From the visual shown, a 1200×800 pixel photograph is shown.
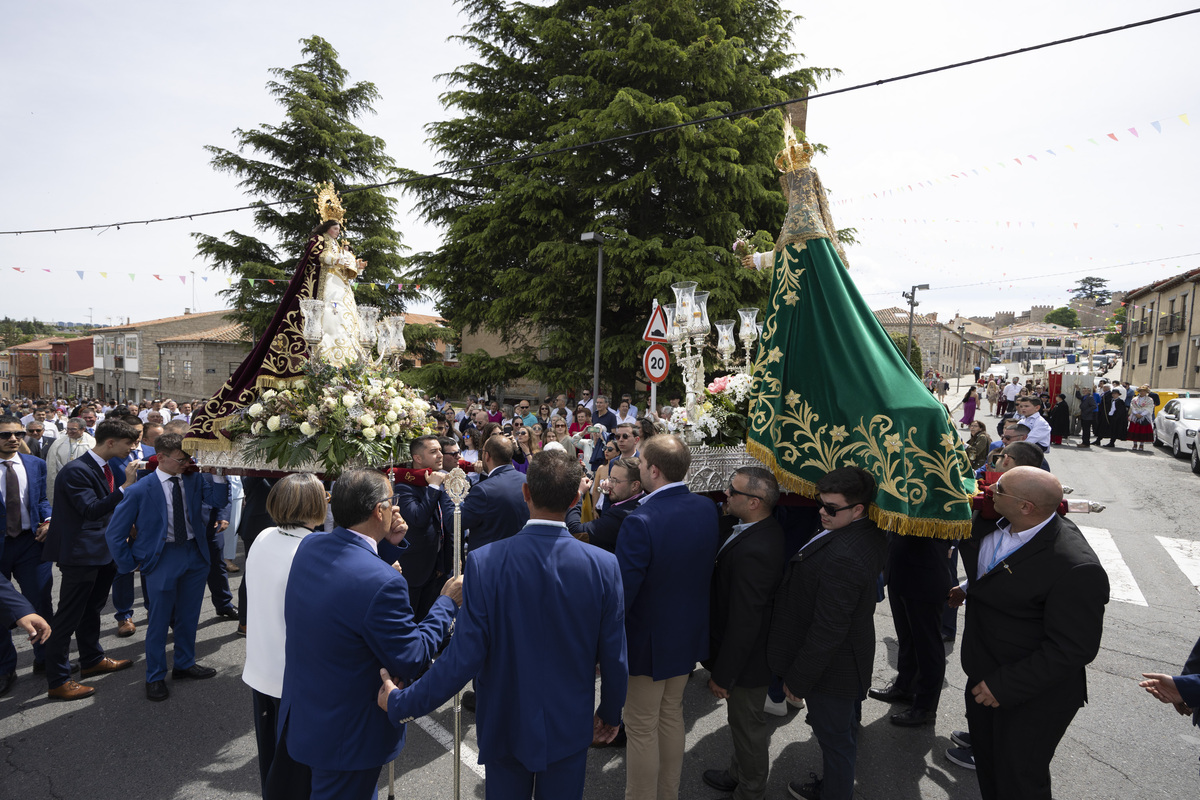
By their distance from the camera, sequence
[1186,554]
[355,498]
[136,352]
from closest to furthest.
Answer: [355,498] → [1186,554] → [136,352]

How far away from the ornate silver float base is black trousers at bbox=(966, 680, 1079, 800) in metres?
2.08

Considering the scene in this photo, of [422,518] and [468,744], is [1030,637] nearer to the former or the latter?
[468,744]

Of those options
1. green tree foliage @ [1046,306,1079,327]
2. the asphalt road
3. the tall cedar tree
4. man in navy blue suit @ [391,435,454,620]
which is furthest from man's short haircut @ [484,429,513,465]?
green tree foliage @ [1046,306,1079,327]

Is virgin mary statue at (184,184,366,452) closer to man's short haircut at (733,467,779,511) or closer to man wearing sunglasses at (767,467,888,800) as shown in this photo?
man's short haircut at (733,467,779,511)

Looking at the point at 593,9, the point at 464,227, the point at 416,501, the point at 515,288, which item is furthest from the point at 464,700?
the point at 593,9

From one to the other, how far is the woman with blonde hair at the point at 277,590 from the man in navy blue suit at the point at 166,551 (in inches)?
93.5

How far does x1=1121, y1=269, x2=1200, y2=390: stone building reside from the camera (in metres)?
31.2

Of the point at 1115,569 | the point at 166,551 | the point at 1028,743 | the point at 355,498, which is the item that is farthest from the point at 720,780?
the point at 1115,569

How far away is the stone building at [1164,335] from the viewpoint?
31.2 m

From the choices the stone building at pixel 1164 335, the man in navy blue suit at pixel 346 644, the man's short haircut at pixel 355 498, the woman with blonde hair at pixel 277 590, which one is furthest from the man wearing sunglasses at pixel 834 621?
the stone building at pixel 1164 335

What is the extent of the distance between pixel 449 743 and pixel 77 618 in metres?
3.16

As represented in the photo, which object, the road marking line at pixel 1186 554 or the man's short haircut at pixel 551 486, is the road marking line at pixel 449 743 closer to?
the man's short haircut at pixel 551 486

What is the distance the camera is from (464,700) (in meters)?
4.97

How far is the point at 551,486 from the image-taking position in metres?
2.64
